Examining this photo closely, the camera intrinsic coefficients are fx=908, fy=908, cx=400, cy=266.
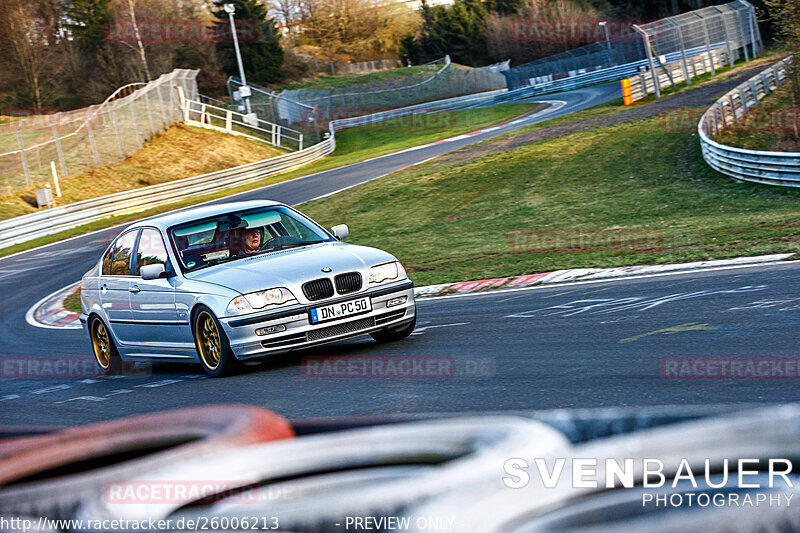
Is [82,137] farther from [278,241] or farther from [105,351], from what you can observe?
[278,241]

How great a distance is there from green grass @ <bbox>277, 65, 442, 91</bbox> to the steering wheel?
66.5 metres

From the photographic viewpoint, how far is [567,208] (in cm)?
2152

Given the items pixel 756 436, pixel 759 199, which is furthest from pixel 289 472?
pixel 759 199

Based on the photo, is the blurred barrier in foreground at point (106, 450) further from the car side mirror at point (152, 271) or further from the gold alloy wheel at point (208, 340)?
the car side mirror at point (152, 271)

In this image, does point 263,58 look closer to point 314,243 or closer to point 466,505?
point 314,243

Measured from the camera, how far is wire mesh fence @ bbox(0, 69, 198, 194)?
34562 millimetres

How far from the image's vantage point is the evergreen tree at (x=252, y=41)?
7462 centimetres

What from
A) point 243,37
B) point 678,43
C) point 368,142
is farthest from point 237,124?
point 678,43

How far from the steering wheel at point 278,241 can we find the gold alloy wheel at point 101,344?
88.2 inches

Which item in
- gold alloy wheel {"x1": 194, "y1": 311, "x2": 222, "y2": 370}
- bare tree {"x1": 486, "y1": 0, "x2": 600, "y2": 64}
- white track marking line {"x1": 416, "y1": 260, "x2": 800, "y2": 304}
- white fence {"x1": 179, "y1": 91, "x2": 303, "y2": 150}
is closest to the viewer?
gold alloy wheel {"x1": 194, "y1": 311, "x2": 222, "y2": 370}

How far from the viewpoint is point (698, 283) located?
33.7 ft

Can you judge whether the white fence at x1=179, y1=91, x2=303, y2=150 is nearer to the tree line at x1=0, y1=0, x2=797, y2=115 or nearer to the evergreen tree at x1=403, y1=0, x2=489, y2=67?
the tree line at x1=0, y1=0, x2=797, y2=115

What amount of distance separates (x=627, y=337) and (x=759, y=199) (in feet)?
41.3

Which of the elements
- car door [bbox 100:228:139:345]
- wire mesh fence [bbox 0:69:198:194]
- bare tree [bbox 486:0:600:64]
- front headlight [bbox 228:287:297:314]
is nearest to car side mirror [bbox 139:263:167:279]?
car door [bbox 100:228:139:345]
